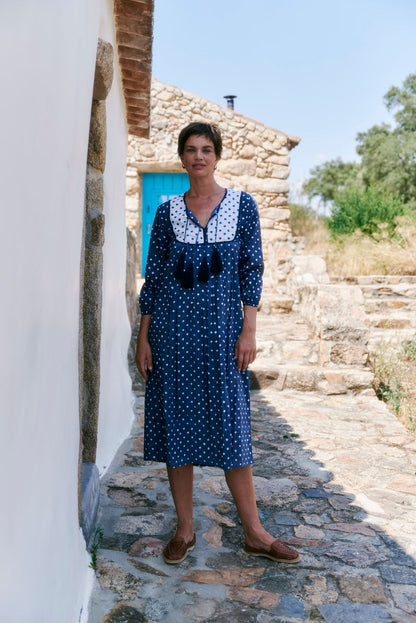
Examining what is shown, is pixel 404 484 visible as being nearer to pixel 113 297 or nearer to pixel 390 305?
pixel 113 297

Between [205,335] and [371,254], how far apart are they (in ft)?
25.4

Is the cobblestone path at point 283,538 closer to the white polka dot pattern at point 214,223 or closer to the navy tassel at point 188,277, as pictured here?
the navy tassel at point 188,277

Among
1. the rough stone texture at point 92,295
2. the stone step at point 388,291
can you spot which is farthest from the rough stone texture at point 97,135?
the stone step at point 388,291

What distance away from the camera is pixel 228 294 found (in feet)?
7.52

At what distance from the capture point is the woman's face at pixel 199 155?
233 cm

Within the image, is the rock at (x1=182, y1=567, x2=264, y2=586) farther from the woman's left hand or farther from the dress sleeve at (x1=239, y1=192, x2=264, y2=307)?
the dress sleeve at (x1=239, y1=192, x2=264, y2=307)

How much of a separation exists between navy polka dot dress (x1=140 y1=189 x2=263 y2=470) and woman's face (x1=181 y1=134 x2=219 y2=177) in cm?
13

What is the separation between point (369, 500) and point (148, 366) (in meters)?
1.50

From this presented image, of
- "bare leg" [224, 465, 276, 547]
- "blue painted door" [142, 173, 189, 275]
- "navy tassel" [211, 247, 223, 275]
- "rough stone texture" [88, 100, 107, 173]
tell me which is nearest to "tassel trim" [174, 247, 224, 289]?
"navy tassel" [211, 247, 223, 275]

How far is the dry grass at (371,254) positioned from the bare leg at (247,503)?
23.5ft

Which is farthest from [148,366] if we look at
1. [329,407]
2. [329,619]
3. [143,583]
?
[329,407]

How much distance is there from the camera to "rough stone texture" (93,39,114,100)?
2598mm

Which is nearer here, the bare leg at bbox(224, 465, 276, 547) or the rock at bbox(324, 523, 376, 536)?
the bare leg at bbox(224, 465, 276, 547)

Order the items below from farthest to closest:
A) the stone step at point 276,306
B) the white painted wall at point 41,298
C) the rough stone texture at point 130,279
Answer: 1. the stone step at point 276,306
2. the rough stone texture at point 130,279
3. the white painted wall at point 41,298
